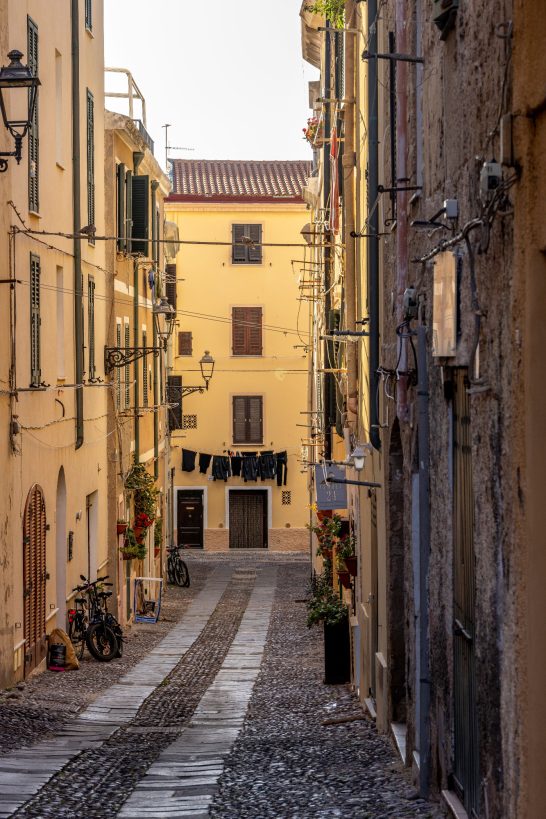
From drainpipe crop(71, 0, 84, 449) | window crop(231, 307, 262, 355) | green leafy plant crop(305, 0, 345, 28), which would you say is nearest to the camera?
green leafy plant crop(305, 0, 345, 28)

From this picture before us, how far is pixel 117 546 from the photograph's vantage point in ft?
89.4

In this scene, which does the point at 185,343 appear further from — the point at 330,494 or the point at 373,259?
the point at 373,259

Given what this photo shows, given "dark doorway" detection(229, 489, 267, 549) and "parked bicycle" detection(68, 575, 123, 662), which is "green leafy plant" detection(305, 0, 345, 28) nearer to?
"parked bicycle" detection(68, 575, 123, 662)

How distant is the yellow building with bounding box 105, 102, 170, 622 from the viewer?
27406mm

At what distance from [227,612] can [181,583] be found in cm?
637

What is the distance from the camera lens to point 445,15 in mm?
8031

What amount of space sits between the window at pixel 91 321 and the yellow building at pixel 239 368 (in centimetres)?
2451

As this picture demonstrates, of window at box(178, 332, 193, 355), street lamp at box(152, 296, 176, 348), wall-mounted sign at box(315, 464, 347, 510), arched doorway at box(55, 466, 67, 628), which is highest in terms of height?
street lamp at box(152, 296, 176, 348)

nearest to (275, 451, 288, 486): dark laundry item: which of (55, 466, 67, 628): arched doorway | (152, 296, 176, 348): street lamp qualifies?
(152, 296, 176, 348): street lamp

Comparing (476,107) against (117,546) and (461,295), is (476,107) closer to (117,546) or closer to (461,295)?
(461,295)

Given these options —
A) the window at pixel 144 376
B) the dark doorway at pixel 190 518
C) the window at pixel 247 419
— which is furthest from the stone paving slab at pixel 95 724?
the window at pixel 247 419

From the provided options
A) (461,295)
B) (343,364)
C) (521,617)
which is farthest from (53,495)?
(521,617)

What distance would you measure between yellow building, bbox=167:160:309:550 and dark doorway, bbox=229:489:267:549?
4 centimetres

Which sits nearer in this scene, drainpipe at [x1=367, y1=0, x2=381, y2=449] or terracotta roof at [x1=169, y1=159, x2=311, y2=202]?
drainpipe at [x1=367, y1=0, x2=381, y2=449]
